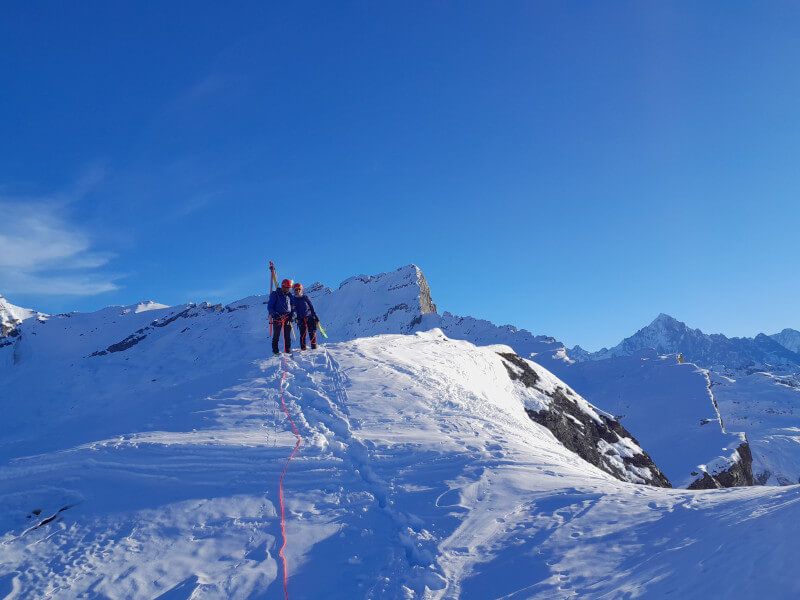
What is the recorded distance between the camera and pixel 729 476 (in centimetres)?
3120

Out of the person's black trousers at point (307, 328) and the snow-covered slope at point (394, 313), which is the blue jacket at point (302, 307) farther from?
the snow-covered slope at point (394, 313)

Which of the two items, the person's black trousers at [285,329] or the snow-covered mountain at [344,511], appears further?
the person's black trousers at [285,329]

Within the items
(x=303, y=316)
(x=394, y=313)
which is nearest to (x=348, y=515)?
(x=303, y=316)

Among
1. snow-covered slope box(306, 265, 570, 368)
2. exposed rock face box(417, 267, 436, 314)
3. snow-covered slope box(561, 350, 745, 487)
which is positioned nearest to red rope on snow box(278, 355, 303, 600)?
snow-covered slope box(561, 350, 745, 487)

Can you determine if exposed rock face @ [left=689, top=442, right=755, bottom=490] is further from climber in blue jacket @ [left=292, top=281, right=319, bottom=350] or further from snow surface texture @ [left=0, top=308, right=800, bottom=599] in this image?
climber in blue jacket @ [left=292, top=281, right=319, bottom=350]

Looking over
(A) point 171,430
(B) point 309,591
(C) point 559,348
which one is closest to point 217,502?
(B) point 309,591

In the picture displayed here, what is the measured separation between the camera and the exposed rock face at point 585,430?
2127cm

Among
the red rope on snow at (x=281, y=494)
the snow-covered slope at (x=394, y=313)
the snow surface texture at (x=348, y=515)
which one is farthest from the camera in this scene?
the snow-covered slope at (x=394, y=313)

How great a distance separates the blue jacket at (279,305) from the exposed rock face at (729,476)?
26.4 metres

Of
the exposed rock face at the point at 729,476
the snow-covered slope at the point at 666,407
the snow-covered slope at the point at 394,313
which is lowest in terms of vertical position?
the exposed rock face at the point at 729,476

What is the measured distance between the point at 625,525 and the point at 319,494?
16.6 feet

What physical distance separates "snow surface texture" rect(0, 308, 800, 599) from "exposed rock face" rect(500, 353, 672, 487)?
8498 millimetres

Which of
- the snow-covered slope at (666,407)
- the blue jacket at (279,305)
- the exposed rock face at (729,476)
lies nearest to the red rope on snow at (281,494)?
the blue jacket at (279,305)

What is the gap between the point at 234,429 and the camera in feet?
38.6
